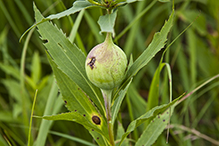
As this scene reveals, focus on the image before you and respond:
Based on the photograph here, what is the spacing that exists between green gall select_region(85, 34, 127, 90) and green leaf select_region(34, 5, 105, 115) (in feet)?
0.44

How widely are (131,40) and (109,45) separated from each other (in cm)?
Result: 103

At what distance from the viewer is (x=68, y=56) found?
2.50 ft

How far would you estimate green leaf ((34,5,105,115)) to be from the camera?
0.75 m

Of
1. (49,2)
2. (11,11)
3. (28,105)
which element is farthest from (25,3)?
(28,105)

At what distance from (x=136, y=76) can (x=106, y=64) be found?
125cm

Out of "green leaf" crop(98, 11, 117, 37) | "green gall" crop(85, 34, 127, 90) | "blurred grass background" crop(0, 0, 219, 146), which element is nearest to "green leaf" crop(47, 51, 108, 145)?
"green gall" crop(85, 34, 127, 90)

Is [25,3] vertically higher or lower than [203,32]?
higher

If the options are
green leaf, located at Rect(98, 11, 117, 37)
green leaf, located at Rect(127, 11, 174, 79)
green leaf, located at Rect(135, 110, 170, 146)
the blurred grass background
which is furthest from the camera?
the blurred grass background

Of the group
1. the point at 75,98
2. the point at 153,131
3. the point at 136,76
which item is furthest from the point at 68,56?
the point at 136,76

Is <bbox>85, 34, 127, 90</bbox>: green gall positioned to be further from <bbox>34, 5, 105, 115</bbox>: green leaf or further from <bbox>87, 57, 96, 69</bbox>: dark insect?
<bbox>34, 5, 105, 115</bbox>: green leaf

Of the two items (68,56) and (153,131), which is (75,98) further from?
(153,131)

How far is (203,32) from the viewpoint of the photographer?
1622 mm

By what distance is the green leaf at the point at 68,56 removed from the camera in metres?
0.75

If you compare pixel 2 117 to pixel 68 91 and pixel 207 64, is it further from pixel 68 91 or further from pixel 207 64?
pixel 207 64
